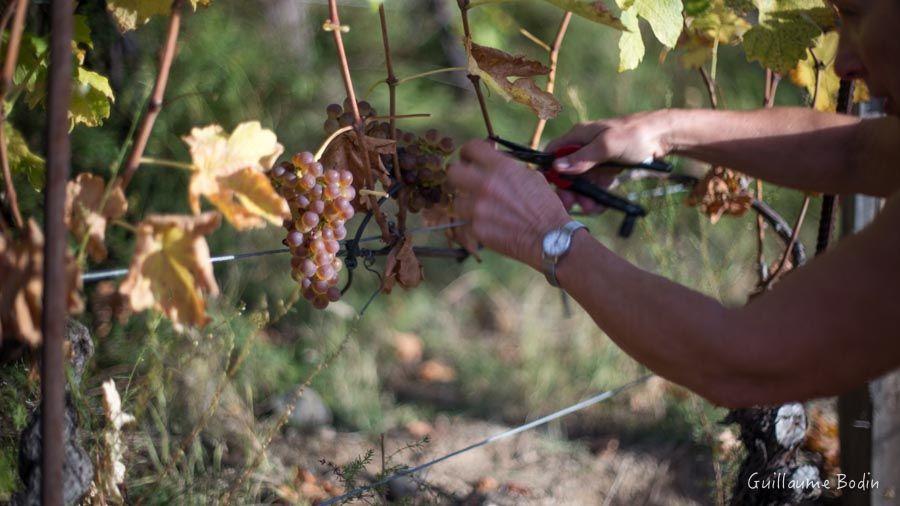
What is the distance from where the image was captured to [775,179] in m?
1.42

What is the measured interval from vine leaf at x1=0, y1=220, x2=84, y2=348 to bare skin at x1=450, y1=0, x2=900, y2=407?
502mm

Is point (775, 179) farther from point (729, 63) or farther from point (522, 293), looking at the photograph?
point (729, 63)

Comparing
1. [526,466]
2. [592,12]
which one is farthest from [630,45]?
[526,466]

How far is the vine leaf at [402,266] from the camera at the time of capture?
48.4 inches

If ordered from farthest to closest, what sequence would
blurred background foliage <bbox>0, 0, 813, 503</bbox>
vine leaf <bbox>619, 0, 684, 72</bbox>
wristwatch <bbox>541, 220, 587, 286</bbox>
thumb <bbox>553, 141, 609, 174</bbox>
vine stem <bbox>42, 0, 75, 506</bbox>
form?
blurred background foliage <bbox>0, 0, 813, 503</bbox>, thumb <bbox>553, 141, 609, 174</bbox>, vine leaf <bbox>619, 0, 684, 72</bbox>, wristwatch <bbox>541, 220, 587, 286</bbox>, vine stem <bbox>42, 0, 75, 506</bbox>

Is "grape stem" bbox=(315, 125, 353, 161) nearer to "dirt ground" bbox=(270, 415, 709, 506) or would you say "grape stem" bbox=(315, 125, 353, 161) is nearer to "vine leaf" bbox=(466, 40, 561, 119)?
"vine leaf" bbox=(466, 40, 561, 119)

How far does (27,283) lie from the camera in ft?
2.64

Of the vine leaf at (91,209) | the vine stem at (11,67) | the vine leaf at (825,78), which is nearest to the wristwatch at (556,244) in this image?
the vine leaf at (91,209)

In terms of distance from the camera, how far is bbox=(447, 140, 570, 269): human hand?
1042mm

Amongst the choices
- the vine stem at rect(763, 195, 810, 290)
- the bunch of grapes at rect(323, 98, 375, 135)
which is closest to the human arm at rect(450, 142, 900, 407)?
the bunch of grapes at rect(323, 98, 375, 135)

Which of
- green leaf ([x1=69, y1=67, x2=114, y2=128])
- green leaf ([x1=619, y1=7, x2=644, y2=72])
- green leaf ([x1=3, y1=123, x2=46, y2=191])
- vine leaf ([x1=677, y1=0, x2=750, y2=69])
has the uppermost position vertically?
vine leaf ([x1=677, y1=0, x2=750, y2=69])

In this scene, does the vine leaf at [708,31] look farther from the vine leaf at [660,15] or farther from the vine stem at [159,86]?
the vine stem at [159,86]

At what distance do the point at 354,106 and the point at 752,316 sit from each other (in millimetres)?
576

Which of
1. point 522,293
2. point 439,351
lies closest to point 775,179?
point 439,351
